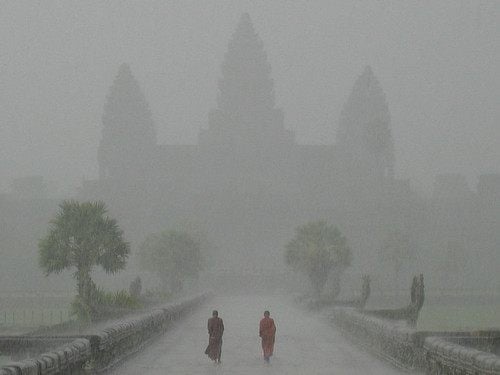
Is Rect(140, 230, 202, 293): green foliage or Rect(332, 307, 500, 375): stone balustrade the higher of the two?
Rect(140, 230, 202, 293): green foliage

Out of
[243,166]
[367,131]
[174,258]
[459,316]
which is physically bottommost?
[459,316]

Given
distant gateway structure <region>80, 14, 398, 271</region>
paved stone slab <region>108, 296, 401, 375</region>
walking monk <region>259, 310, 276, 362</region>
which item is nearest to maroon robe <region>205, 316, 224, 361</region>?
paved stone slab <region>108, 296, 401, 375</region>

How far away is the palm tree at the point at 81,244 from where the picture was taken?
4533 centimetres

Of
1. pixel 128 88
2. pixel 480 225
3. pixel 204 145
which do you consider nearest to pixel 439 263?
pixel 480 225

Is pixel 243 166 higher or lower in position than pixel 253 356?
higher

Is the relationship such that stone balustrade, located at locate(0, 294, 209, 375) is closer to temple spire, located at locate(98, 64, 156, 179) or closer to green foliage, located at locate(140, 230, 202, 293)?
green foliage, located at locate(140, 230, 202, 293)

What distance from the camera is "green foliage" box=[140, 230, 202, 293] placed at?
74.4 meters

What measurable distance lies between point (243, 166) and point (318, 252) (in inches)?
2758

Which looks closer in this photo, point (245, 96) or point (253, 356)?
point (253, 356)

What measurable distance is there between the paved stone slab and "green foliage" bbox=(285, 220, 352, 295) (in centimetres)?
3177

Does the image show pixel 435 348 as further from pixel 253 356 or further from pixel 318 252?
pixel 318 252

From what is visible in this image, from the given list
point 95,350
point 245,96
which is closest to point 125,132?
point 245,96

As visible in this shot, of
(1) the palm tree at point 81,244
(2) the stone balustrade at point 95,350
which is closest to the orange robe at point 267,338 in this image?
(2) the stone balustrade at point 95,350

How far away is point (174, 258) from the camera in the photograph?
74375 mm
